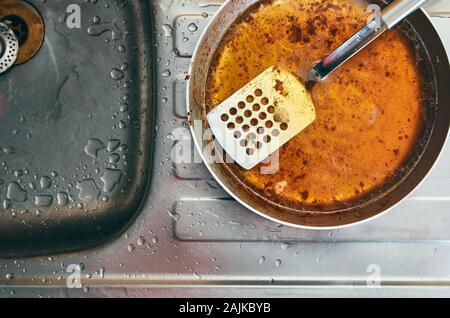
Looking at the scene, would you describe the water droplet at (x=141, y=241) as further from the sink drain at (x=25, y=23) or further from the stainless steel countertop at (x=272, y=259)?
the sink drain at (x=25, y=23)

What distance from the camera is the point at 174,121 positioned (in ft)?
2.45

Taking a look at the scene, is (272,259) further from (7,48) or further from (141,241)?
(7,48)

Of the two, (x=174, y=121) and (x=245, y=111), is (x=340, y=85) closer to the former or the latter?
(x=245, y=111)

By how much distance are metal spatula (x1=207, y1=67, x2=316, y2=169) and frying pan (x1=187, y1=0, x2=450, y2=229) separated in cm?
3

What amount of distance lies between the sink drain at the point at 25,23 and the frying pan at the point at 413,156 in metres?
0.31

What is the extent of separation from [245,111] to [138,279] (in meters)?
0.31

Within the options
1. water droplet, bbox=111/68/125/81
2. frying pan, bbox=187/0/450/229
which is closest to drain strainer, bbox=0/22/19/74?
water droplet, bbox=111/68/125/81

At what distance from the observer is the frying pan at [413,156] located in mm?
680

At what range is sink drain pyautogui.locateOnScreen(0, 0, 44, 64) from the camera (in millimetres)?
792

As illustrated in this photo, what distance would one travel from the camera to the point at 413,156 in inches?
27.9

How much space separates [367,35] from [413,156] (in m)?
0.20

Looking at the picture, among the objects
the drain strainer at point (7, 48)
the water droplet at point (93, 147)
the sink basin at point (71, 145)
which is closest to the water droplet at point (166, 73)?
the sink basin at point (71, 145)
